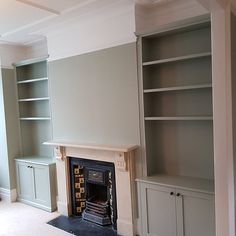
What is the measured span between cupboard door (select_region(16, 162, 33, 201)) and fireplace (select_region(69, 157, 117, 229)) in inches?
34.2

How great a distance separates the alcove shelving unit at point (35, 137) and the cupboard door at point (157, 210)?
1.66m

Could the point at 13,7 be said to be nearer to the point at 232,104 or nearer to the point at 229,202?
the point at 232,104

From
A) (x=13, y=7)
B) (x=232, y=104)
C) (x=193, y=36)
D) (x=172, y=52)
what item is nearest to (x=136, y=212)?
(x=232, y=104)

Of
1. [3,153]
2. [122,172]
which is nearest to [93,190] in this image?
[122,172]

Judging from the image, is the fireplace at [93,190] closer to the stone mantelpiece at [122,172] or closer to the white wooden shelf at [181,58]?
the stone mantelpiece at [122,172]

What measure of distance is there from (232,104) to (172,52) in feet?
3.69

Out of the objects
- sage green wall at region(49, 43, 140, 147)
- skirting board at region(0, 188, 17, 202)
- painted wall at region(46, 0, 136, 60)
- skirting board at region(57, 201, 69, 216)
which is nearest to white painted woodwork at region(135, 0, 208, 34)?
painted wall at region(46, 0, 136, 60)

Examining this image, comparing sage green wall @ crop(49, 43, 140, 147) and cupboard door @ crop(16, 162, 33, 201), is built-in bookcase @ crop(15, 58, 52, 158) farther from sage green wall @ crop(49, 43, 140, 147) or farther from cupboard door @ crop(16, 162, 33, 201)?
sage green wall @ crop(49, 43, 140, 147)

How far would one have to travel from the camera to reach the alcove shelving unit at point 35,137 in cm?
384

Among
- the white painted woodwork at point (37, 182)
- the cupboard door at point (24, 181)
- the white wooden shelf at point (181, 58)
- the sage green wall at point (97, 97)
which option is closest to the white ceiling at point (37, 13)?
the sage green wall at point (97, 97)

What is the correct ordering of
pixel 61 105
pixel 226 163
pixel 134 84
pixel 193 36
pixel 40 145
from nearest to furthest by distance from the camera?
pixel 226 163 → pixel 193 36 → pixel 134 84 → pixel 61 105 → pixel 40 145

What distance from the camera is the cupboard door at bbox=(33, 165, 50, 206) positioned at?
381cm

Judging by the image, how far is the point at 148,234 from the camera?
2.81 metres

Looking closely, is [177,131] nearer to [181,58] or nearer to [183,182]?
[183,182]
